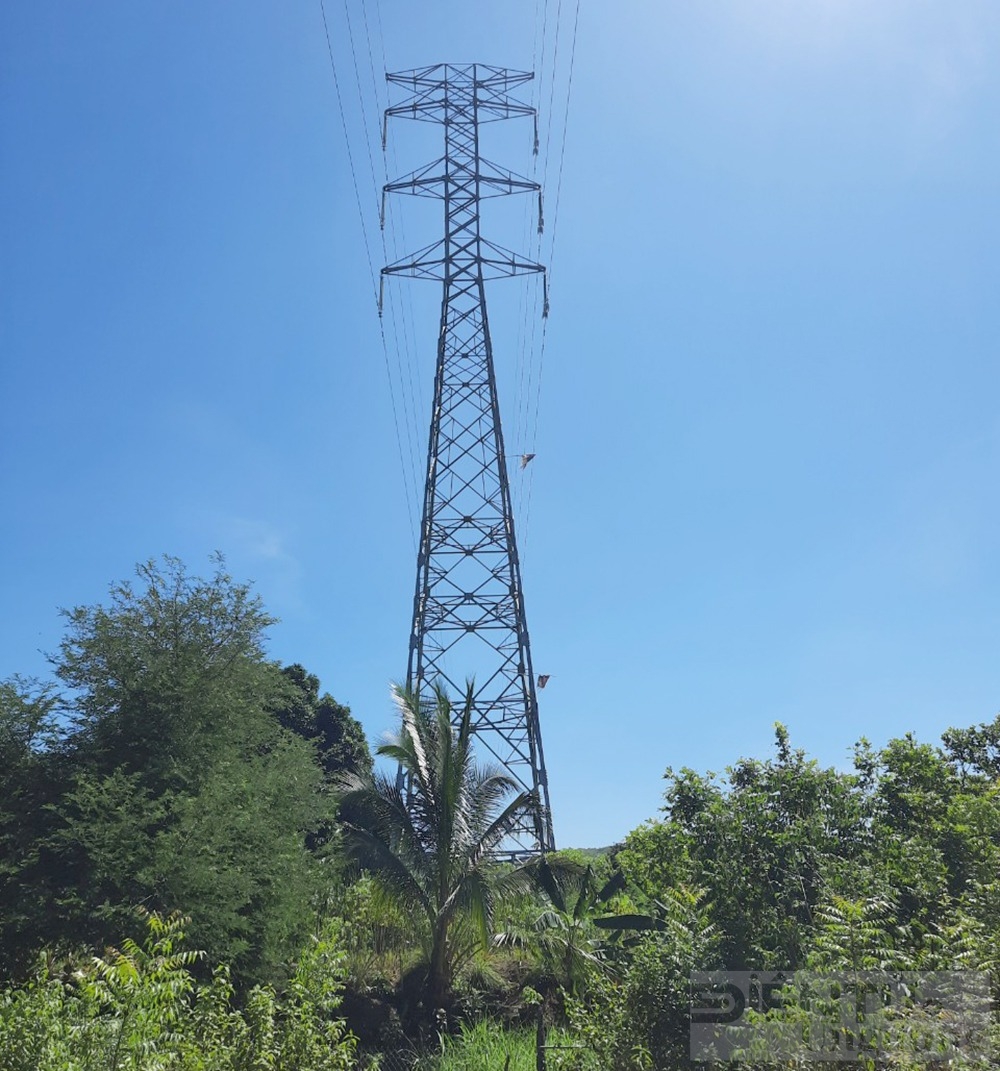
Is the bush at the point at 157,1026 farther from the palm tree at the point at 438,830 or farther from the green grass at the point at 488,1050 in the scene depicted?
the palm tree at the point at 438,830

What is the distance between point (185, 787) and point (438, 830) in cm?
448

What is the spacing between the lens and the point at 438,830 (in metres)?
15.7

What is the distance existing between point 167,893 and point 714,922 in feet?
25.4

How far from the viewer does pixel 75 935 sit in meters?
12.3

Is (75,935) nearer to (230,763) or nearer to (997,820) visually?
(230,763)

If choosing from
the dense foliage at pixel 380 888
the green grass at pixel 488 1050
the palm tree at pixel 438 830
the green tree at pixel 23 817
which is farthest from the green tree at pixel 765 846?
the green tree at pixel 23 817

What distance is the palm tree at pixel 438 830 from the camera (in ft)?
50.6

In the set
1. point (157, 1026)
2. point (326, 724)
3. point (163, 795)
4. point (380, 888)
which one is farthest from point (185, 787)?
point (326, 724)

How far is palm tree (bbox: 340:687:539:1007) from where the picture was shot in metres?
15.4

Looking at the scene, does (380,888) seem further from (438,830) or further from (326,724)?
(326,724)

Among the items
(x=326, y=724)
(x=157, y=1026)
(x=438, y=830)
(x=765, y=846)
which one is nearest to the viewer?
(x=157, y=1026)

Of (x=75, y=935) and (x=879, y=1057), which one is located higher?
(x=75, y=935)

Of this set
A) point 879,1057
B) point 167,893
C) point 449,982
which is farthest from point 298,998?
point 449,982

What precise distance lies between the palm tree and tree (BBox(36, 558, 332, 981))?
4.55 feet
